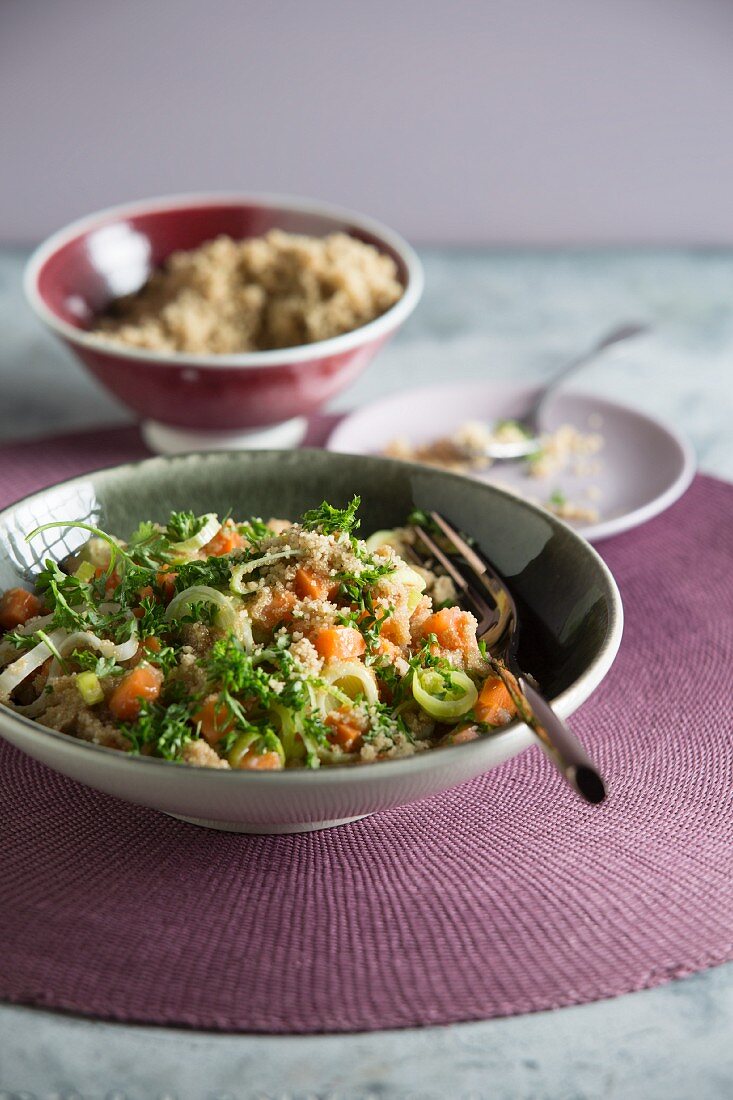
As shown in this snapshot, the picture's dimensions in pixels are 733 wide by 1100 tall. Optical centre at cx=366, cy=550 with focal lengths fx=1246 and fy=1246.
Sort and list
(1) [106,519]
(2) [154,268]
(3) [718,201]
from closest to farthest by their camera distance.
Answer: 1. (1) [106,519]
2. (2) [154,268]
3. (3) [718,201]

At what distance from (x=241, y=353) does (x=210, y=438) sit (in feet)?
0.89

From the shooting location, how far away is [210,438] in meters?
3.67

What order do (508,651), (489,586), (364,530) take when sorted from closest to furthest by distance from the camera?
1. (508,651)
2. (489,586)
3. (364,530)

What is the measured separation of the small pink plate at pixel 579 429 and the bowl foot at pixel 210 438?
18 cm

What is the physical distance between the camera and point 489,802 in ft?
7.71

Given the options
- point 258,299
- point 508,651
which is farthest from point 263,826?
point 258,299

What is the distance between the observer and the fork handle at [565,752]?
1.84 metres

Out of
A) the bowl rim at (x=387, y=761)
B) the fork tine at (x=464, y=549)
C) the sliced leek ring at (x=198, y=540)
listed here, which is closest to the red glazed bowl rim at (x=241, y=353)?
the fork tine at (x=464, y=549)

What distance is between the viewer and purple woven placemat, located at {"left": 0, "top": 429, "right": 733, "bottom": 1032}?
1.90 meters

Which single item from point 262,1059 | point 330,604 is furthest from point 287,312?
point 262,1059

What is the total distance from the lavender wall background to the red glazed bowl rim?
3.96ft

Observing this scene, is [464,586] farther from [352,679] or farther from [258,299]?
[258,299]

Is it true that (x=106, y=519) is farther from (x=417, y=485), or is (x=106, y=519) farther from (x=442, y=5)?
(x=442, y=5)

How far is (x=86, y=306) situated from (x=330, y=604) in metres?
2.05
